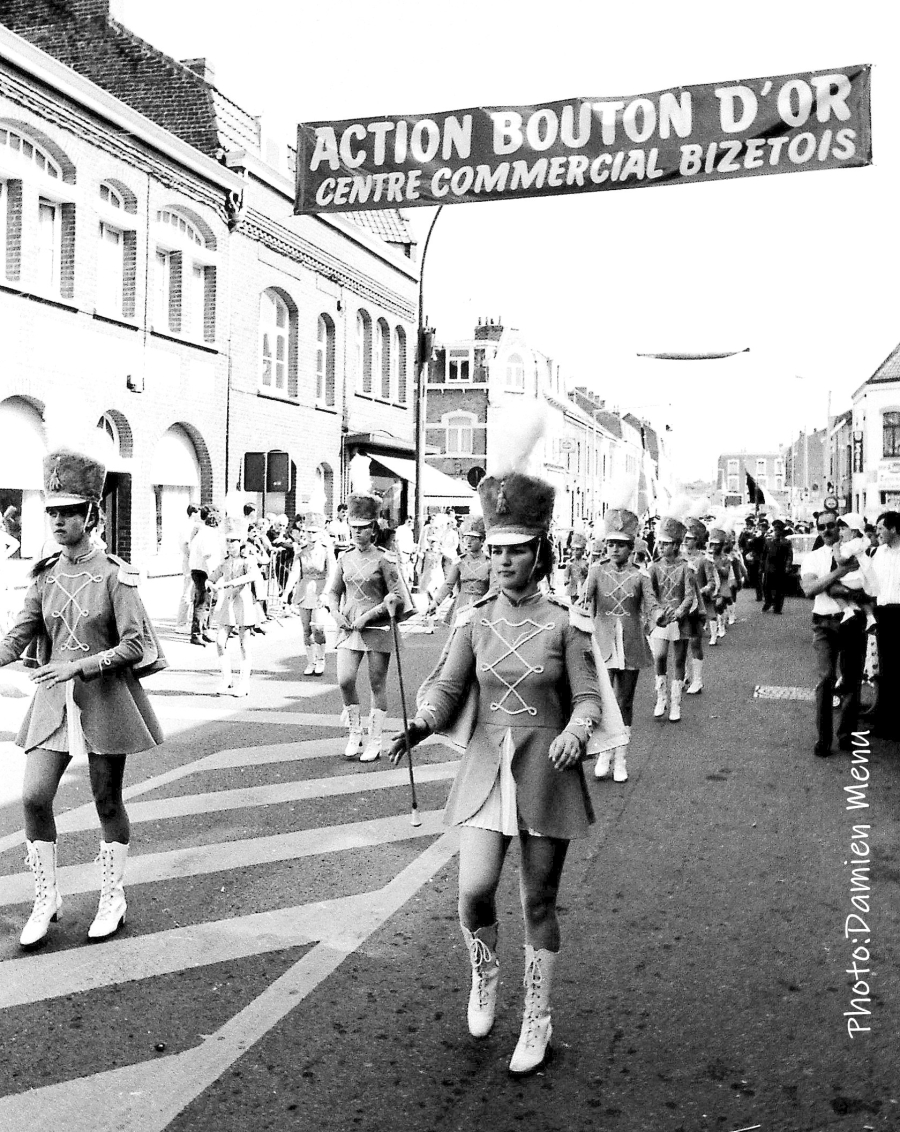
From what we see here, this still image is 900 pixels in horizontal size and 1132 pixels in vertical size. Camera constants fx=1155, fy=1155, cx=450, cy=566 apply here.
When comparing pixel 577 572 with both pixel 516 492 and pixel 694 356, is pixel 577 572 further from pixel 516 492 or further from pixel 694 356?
pixel 516 492

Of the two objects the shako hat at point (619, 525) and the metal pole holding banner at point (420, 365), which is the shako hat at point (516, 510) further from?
the metal pole holding banner at point (420, 365)

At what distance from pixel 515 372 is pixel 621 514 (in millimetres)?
54722

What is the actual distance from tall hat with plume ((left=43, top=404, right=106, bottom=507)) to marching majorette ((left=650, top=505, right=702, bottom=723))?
→ 6.25 meters

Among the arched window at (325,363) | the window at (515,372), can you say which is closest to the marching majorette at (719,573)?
the arched window at (325,363)

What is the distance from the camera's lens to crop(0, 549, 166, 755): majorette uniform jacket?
469 cm

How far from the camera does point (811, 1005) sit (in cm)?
409

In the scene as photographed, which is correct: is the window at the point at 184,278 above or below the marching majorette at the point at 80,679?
above

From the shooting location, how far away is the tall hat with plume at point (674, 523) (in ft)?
33.8

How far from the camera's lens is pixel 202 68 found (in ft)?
82.9

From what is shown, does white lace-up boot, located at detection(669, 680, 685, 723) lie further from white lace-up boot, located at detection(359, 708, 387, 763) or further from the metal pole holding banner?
the metal pole holding banner

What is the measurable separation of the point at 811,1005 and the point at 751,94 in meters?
6.84

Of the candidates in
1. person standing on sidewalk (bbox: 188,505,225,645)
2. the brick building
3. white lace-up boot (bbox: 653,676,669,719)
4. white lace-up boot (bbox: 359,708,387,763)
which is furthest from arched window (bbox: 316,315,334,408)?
white lace-up boot (bbox: 359,708,387,763)

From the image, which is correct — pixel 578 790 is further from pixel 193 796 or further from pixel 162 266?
pixel 162 266

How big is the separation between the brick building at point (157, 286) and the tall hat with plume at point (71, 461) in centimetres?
1335
